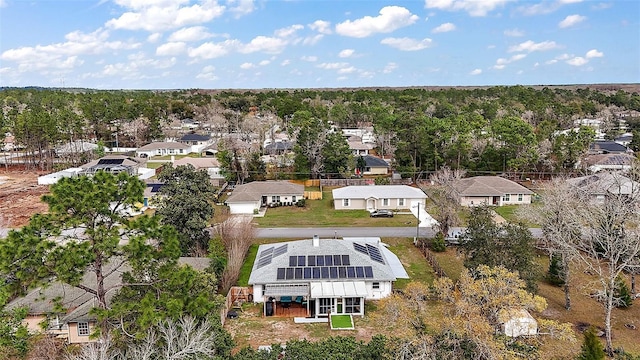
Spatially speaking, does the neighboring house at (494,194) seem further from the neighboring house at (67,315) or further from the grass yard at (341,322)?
the neighboring house at (67,315)

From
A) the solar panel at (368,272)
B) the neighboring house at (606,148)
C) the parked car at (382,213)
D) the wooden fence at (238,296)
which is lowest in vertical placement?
the wooden fence at (238,296)

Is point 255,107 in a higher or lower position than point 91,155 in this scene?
higher

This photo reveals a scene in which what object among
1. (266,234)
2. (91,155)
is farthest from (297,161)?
(91,155)

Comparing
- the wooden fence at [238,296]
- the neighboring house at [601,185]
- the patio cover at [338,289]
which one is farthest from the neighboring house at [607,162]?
the wooden fence at [238,296]

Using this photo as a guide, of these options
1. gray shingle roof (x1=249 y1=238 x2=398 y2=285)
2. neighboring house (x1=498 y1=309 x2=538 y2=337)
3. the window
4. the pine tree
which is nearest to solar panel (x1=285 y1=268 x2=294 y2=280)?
gray shingle roof (x1=249 y1=238 x2=398 y2=285)

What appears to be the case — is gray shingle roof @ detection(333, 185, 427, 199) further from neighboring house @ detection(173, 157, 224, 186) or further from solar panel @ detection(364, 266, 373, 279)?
solar panel @ detection(364, 266, 373, 279)

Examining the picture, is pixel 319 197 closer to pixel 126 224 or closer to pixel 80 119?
pixel 126 224
